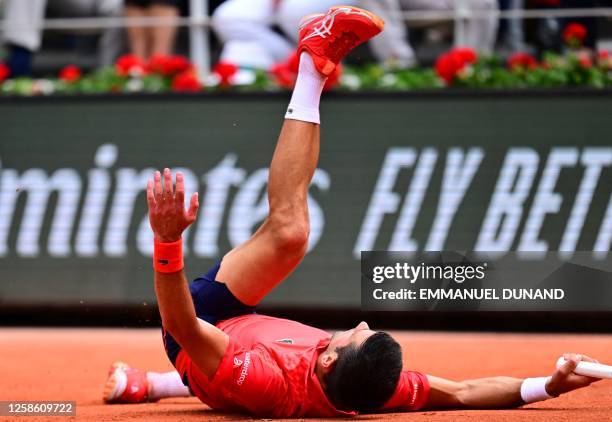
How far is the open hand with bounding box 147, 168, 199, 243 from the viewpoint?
473 cm

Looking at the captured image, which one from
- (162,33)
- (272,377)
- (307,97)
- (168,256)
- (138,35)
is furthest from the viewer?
(138,35)

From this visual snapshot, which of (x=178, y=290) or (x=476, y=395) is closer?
(x=178, y=290)

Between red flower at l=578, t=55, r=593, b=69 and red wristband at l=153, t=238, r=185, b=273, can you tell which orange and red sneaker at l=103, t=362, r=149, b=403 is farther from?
red flower at l=578, t=55, r=593, b=69

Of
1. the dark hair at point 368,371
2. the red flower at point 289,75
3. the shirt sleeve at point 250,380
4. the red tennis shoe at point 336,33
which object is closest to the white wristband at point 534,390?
the dark hair at point 368,371

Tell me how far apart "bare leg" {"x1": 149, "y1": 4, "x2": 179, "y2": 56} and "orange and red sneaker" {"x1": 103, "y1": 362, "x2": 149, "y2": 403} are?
516 cm

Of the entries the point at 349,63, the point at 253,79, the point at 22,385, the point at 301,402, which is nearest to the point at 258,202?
the point at 253,79

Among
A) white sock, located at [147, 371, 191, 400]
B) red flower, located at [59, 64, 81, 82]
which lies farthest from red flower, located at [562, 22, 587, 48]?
white sock, located at [147, 371, 191, 400]

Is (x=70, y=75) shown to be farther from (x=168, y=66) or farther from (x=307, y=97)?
(x=307, y=97)

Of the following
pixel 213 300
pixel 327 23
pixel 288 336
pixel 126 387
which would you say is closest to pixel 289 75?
pixel 327 23

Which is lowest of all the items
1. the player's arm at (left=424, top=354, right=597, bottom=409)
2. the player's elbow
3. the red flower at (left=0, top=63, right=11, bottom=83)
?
the player's arm at (left=424, top=354, right=597, bottom=409)

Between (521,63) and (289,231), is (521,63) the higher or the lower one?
the higher one

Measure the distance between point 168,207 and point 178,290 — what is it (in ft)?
1.33

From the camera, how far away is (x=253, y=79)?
1018 cm

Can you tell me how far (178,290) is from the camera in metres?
4.95
